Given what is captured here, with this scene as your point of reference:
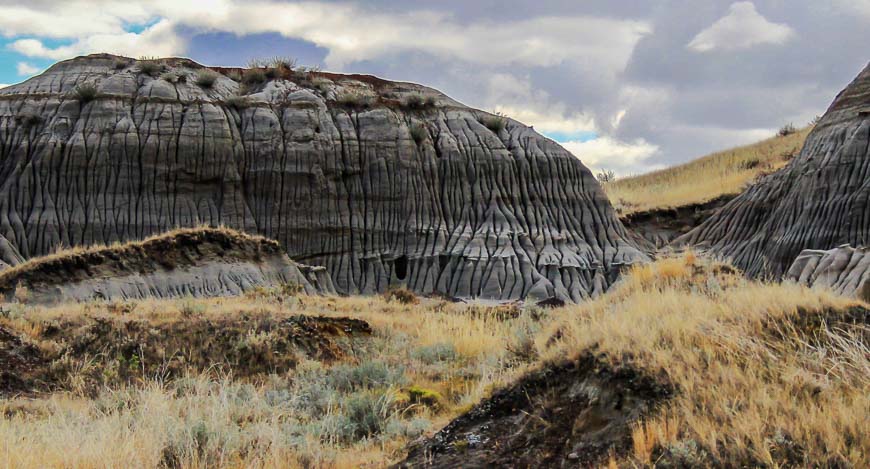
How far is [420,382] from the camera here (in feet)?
39.5

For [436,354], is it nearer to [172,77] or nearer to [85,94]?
[85,94]

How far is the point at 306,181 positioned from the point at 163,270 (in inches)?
695

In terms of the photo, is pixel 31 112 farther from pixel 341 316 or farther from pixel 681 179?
pixel 681 179

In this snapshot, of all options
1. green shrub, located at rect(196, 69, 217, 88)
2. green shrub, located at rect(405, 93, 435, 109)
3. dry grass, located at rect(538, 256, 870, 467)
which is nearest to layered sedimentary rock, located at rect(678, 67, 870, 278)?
green shrub, located at rect(405, 93, 435, 109)

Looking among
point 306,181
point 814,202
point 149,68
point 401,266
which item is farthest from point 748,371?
point 149,68

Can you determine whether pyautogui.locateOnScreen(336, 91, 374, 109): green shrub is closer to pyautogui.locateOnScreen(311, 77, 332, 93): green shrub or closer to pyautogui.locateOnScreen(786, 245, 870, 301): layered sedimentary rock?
pyautogui.locateOnScreen(311, 77, 332, 93): green shrub

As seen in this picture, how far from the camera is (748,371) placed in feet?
23.2

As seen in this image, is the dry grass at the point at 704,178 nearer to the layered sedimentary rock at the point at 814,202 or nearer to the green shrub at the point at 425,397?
the layered sedimentary rock at the point at 814,202

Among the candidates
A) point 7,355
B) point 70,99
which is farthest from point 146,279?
point 70,99

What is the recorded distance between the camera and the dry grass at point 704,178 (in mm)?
66375

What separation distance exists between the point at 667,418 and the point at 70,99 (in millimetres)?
44721

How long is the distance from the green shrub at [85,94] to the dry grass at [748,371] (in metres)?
41.2

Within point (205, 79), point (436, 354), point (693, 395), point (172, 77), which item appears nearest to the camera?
point (693, 395)

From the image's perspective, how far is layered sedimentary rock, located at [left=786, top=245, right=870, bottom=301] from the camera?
17953 millimetres
